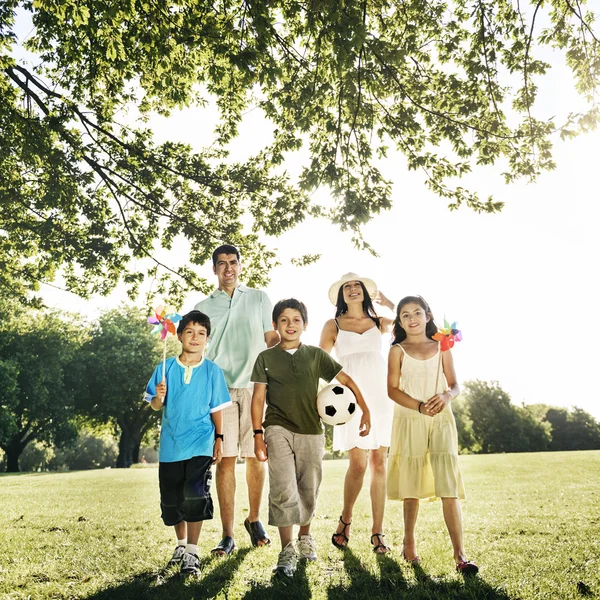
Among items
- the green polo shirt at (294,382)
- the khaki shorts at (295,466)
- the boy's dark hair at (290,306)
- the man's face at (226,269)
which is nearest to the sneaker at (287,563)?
the khaki shorts at (295,466)

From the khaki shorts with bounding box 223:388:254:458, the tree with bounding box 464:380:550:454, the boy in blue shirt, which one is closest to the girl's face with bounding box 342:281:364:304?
the khaki shorts with bounding box 223:388:254:458

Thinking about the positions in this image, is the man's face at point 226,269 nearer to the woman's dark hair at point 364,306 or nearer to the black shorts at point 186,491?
the woman's dark hair at point 364,306

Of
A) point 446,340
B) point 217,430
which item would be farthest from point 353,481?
point 446,340

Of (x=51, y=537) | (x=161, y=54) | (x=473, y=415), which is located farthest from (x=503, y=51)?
(x=473, y=415)

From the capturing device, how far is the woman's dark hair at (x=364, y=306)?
19.9 feet

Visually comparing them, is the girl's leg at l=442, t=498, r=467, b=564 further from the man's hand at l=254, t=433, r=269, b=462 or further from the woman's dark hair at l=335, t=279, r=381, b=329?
the woman's dark hair at l=335, t=279, r=381, b=329

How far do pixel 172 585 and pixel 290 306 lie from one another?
2580 millimetres

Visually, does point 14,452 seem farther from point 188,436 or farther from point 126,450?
point 188,436

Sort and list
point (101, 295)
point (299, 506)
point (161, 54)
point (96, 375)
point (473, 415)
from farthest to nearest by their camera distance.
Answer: point (473, 415) < point (96, 375) < point (101, 295) < point (161, 54) < point (299, 506)

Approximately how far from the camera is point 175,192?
11.4 m

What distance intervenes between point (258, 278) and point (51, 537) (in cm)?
718

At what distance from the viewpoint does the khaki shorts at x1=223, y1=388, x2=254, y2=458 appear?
5.46m

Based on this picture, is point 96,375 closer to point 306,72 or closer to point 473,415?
point 306,72

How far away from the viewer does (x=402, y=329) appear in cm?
528
